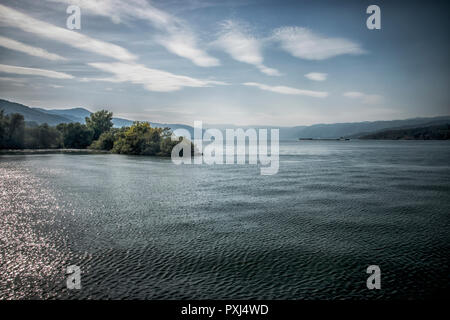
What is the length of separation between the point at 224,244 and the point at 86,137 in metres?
152

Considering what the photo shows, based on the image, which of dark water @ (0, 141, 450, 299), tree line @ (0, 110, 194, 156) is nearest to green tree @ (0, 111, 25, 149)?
tree line @ (0, 110, 194, 156)

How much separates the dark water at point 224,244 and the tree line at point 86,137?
7536cm

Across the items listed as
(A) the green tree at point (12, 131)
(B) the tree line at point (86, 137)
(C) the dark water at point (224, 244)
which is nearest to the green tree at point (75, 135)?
(B) the tree line at point (86, 137)

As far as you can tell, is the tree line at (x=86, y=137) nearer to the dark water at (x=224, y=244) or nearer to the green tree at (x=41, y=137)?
the green tree at (x=41, y=137)

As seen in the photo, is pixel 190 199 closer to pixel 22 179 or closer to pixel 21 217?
pixel 21 217

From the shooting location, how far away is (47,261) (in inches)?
574

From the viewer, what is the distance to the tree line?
353ft

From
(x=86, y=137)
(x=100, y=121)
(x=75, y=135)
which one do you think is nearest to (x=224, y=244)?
(x=75, y=135)

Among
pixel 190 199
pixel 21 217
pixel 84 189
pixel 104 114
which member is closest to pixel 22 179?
pixel 84 189

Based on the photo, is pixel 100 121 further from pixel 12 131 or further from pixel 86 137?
→ pixel 12 131

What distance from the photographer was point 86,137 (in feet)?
482

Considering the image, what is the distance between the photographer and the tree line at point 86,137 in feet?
353

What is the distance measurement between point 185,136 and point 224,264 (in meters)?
95.3

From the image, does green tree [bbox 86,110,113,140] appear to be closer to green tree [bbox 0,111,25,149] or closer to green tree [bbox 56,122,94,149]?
green tree [bbox 56,122,94,149]
